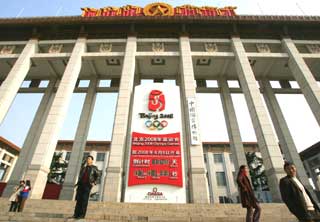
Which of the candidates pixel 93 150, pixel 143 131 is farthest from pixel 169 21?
pixel 93 150

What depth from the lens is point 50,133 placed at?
12242 mm

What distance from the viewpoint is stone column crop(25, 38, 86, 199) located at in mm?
11047

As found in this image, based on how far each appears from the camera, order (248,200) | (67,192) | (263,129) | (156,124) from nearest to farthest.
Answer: (248,200) → (156,124) → (263,129) → (67,192)

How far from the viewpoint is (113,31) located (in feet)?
57.0

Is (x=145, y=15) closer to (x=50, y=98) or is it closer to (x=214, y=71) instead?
(x=214, y=71)

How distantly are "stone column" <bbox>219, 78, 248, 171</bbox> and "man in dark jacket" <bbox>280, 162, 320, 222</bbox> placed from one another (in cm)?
1159

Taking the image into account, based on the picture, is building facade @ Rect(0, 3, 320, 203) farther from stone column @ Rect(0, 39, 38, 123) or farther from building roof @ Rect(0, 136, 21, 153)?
building roof @ Rect(0, 136, 21, 153)

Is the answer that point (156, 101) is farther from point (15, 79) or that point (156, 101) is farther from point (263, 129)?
point (15, 79)

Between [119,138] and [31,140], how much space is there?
8.70m

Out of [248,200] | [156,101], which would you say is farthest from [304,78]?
[248,200]

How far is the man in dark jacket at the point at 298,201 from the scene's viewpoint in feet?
11.3

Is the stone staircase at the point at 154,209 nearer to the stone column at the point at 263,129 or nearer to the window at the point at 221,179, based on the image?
the stone column at the point at 263,129

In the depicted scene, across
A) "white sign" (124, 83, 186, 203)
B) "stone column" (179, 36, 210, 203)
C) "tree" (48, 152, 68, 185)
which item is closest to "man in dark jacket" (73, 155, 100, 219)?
"white sign" (124, 83, 186, 203)

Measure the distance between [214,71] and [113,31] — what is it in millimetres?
9363
